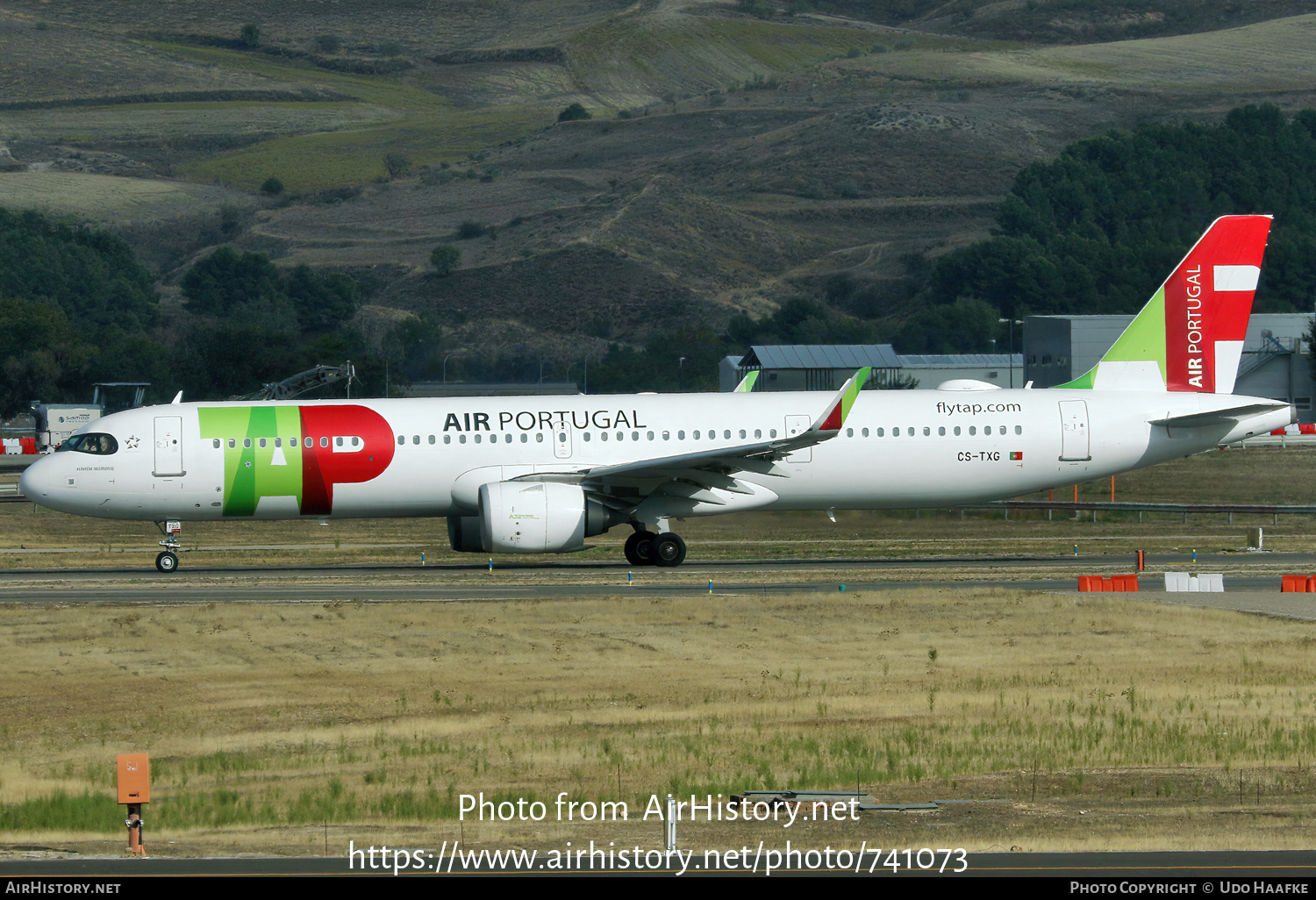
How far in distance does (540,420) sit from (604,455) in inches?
65.6

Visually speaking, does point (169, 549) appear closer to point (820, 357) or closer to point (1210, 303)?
point (1210, 303)

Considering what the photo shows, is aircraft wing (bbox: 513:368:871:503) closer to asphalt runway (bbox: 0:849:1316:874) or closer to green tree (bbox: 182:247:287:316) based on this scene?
asphalt runway (bbox: 0:849:1316:874)

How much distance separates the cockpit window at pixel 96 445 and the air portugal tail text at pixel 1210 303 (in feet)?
80.8

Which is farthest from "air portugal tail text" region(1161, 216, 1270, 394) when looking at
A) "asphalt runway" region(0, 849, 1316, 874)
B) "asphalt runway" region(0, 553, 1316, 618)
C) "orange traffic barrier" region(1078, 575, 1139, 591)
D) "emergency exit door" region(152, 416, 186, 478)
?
"asphalt runway" region(0, 849, 1316, 874)

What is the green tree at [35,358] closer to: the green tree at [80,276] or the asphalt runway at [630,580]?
the green tree at [80,276]

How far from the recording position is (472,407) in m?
36.6

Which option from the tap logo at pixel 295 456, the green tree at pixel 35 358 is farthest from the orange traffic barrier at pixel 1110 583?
the green tree at pixel 35 358

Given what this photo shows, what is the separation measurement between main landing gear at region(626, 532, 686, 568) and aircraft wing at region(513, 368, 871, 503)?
108 centimetres

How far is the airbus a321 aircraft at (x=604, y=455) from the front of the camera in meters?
35.3

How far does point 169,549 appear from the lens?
120 feet

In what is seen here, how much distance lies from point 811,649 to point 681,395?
Result: 505 inches

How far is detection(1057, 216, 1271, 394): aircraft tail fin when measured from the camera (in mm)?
38250
